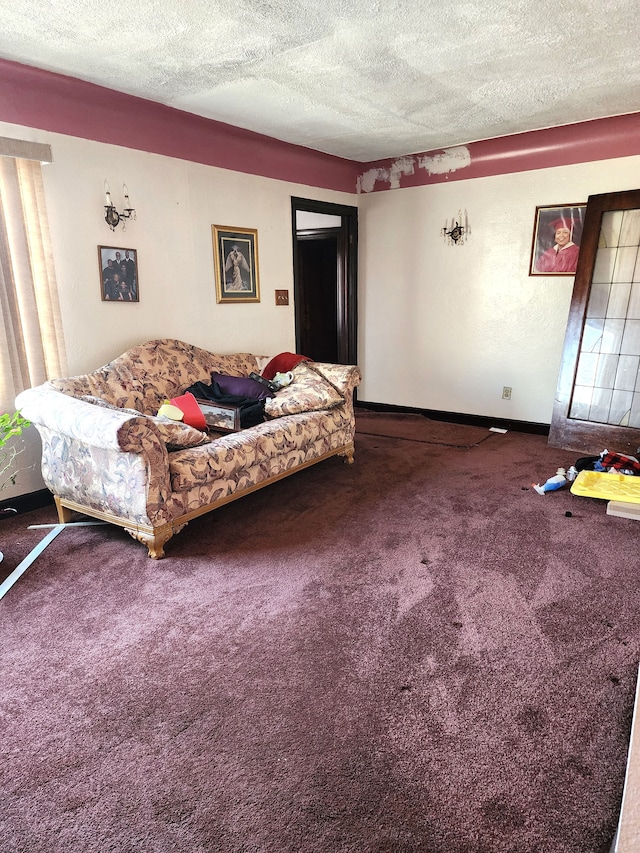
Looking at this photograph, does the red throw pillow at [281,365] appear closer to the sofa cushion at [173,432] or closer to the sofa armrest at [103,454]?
the sofa cushion at [173,432]

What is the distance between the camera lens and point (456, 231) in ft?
15.6

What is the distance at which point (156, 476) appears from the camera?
245 cm

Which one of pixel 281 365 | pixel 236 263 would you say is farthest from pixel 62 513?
pixel 236 263

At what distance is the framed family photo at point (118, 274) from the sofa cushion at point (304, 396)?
1177 millimetres

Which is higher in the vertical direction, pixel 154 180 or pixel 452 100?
pixel 452 100

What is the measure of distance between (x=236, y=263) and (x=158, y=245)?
2.38ft

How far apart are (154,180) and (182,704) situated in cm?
323

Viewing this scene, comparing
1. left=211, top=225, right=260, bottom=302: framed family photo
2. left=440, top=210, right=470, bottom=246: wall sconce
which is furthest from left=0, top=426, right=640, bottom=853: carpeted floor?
left=440, top=210, right=470, bottom=246: wall sconce

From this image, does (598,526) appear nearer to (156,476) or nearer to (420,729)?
(420,729)

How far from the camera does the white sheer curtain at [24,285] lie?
2.88 metres

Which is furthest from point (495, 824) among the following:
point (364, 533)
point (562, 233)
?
point (562, 233)

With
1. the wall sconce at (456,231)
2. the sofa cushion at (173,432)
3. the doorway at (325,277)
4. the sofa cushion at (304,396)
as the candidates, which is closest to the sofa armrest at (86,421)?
the sofa cushion at (173,432)

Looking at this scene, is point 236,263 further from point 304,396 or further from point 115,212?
point 304,396

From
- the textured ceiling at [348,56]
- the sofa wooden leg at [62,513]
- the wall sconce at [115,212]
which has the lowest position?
the sofa wooden leg at [62,513]
